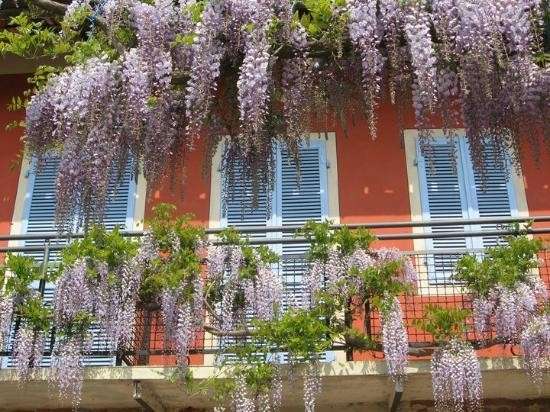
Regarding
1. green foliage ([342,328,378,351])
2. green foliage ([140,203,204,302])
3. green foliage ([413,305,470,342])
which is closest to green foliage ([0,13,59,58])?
green foliage ([140,203,204,302])

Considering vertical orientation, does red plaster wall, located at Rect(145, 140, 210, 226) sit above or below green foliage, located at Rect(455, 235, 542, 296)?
above

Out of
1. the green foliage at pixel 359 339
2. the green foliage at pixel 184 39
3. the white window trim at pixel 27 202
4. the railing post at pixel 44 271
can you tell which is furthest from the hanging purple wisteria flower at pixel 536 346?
the white window trim at pixel 27 202

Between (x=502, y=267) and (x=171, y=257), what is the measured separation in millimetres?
2751

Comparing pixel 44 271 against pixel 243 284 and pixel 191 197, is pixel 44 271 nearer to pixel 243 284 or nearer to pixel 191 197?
pixel 243 284

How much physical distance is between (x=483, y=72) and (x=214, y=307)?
3.09m

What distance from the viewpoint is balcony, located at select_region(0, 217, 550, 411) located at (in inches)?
316

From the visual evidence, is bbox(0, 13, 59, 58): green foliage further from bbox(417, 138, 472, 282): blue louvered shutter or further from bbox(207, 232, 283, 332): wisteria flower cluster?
bbox(417, 138, 472, 282): blue louvered shutter

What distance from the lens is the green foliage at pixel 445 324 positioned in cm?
771

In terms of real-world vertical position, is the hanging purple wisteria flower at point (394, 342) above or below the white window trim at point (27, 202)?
below

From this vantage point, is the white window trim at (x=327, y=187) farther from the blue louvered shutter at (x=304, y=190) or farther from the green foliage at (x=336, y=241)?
the green foliage at (x=336, y=241)

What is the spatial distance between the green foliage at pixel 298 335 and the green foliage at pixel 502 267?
1305 mm

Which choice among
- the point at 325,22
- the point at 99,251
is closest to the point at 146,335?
the point at 99,251

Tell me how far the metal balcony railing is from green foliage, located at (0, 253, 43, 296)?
0.22m

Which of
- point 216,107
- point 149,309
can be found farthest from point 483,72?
point 149,309
